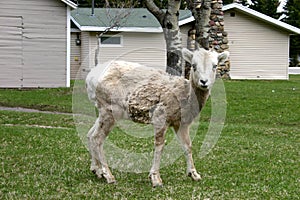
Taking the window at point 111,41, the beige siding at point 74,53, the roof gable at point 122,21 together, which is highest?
the roof gable at point 122,21

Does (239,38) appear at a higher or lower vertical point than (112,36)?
higher

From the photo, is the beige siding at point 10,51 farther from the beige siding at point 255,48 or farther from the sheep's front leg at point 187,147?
the sheep's front leg at point 187,147

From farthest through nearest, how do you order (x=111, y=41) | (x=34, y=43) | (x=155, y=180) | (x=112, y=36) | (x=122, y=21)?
(x=111, y=41) → (x=122, y=21) → (x=112, y=36) → (x=34, y=43) → (x=155, y=180)

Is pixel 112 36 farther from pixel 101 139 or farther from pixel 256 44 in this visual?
pixel 101 139

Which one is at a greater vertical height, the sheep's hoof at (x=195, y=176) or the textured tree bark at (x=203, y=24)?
the textured tree bark at (x=203, y=24)

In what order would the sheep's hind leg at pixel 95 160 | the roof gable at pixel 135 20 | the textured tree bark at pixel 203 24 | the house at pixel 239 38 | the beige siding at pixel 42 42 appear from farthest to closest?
the house at pixel 239 38 < the roof gable at pixel 135 20 < the beige siding at pixel 42 42 < the textured tree bark at pixel 203 24 < the sheep's hind leg at pixel 95 160

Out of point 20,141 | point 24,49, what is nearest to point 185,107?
point 20,141

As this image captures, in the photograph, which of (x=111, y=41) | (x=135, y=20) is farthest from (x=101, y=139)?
(x=135, y=20)

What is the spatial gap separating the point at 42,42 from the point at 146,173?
59.9 ft

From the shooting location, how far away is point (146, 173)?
26.3ft

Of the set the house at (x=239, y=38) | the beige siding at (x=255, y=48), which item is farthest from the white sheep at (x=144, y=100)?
the beige siding at (x=255, y=48)

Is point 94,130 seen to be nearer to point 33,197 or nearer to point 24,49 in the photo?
point 33,197

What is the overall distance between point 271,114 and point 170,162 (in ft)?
30.9

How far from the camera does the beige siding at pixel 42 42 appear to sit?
25125 millimetres
